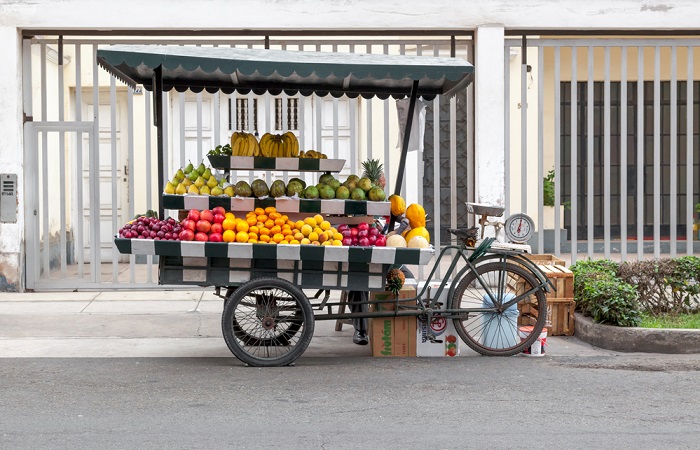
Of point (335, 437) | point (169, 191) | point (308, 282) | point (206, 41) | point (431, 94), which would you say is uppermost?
point (206, 41)

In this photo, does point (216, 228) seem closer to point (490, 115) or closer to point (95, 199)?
point (95, 199)

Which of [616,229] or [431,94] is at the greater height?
[431,94]

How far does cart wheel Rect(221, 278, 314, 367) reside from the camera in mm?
7902

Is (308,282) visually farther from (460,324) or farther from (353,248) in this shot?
(460,324)

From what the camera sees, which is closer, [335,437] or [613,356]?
[335,437]

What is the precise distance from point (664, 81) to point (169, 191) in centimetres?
1201

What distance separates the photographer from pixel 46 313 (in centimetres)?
1075

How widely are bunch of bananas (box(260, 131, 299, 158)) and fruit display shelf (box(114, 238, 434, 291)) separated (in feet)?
3.86

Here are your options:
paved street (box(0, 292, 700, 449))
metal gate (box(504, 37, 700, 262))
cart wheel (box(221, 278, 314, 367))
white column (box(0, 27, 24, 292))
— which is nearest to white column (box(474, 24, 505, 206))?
metal gate (box(504, 37, 700, 262))

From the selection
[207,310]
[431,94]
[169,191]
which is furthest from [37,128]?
[431,94]

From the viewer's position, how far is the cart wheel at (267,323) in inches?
311

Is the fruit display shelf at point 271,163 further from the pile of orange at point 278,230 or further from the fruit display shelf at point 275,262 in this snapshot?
the fruit display shelf at point 275,262

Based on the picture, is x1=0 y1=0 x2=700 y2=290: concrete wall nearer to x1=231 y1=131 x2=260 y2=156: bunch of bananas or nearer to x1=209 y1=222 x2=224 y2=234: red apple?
x1=231 y1=131 x2=260 y2=156: bunch of bananas

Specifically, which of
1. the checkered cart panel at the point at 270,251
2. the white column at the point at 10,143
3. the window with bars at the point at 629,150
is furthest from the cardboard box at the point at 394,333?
the window with bars at the point at 629,150
